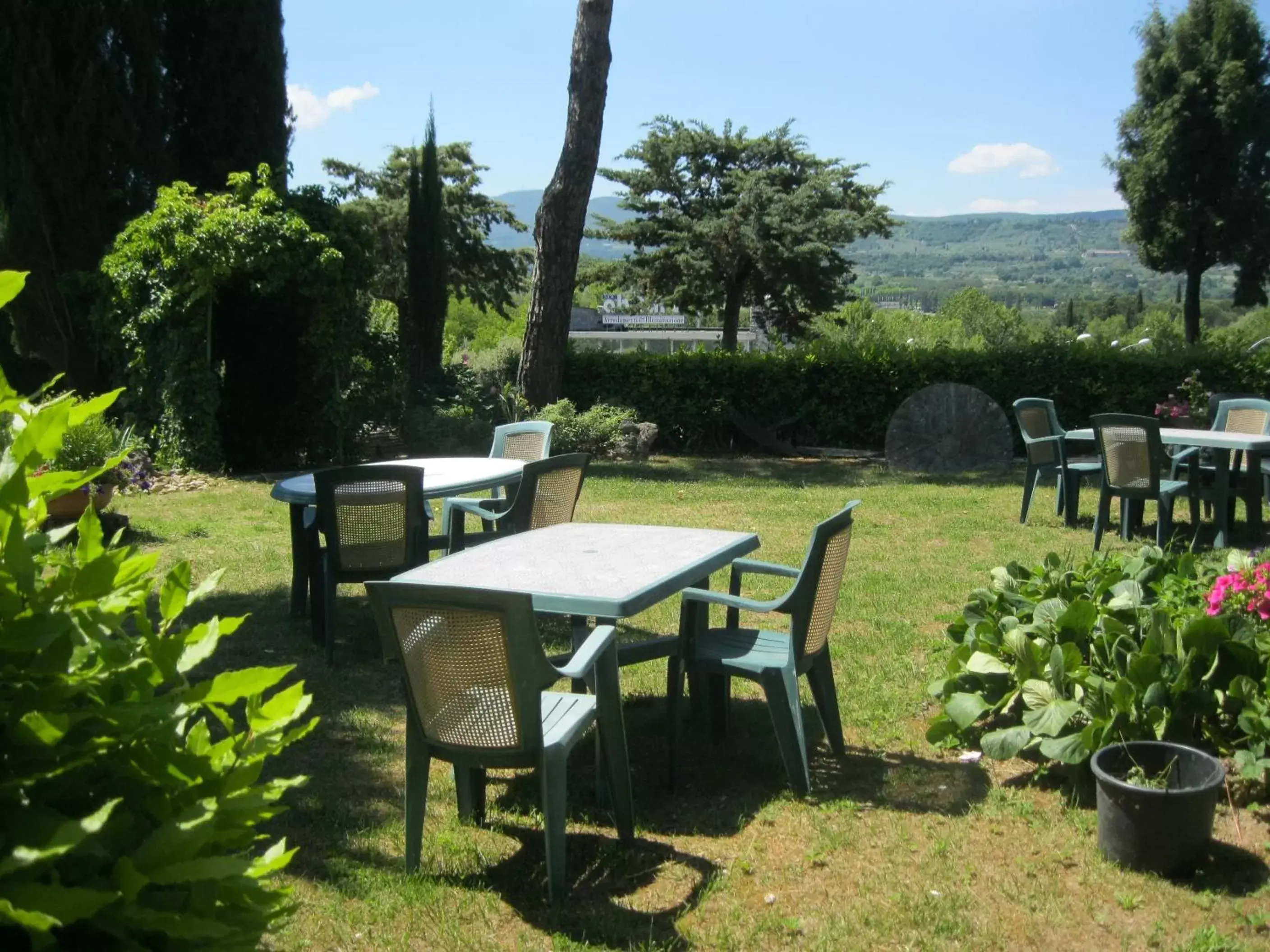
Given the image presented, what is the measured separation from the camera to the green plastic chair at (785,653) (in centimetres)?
413

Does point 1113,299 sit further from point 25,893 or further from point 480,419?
point 25,893

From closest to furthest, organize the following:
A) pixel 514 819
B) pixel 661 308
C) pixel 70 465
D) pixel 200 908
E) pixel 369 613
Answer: pixel 200 908 < pixel 514 819 < pixel 369 613 < pixel 70 465 < pixel 661 308

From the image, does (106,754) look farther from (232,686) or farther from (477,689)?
(477,689)

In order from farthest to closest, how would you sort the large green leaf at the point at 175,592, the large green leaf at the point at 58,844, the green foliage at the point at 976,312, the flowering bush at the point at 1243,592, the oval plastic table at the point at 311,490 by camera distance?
the green foliage at the point at 976,312, the oval plastic table at the point at 311,490, the flowering bush at the point at 1243,592, the large green leaf at the point at 175,592, the large green leaf at the point at 58,844

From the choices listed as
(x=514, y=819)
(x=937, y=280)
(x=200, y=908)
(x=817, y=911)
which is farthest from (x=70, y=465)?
(x=937, y=280)

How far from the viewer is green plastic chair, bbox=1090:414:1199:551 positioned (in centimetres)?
841

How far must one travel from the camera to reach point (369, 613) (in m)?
7.05

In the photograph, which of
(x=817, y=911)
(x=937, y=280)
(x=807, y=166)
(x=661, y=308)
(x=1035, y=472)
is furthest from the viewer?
(x=937, y=280)

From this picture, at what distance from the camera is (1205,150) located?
80.7 feet

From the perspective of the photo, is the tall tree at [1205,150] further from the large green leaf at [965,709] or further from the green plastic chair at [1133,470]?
the large green leaf at [965,709]

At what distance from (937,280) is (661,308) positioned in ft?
534

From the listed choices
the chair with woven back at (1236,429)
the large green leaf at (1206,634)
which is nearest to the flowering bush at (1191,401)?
the chair with woven back at (1236,429)

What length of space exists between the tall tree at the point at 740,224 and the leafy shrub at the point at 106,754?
2151 cm

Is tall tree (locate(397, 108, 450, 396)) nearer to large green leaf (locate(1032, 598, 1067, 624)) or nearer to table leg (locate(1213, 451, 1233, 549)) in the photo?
table leg (locate(1213, 451, 1233, 549))
